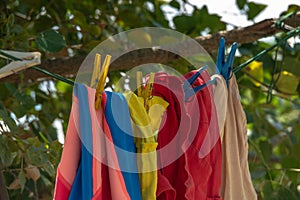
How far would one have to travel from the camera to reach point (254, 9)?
5.03 feet

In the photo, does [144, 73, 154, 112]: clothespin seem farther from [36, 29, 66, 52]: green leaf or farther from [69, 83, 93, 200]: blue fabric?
[36, 29, 66, 52]: green leaf

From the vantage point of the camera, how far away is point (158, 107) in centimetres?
89

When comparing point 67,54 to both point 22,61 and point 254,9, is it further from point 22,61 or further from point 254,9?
point 22,61

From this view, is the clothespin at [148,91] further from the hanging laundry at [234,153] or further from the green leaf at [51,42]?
the green leaf at [51,42]

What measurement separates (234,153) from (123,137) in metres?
0.18

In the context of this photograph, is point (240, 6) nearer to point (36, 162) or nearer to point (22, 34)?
point (22, 34)

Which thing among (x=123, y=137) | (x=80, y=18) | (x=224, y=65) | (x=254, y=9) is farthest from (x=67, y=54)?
(x=123, y=137)

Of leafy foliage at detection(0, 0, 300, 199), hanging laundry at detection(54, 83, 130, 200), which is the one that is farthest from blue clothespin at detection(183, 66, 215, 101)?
leafy foliage at detection(0, 0, 300, 199)

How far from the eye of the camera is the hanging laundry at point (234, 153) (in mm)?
962

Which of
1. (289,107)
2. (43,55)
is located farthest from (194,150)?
(289,107)

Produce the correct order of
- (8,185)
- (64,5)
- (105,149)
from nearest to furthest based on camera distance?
(105,149) → (8,185) → (64,5)

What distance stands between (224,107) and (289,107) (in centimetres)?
153

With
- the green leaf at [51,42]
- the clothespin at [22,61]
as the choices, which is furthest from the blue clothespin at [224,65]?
the green leaf at [51,42]

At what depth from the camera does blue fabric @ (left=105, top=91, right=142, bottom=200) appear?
0.84m
